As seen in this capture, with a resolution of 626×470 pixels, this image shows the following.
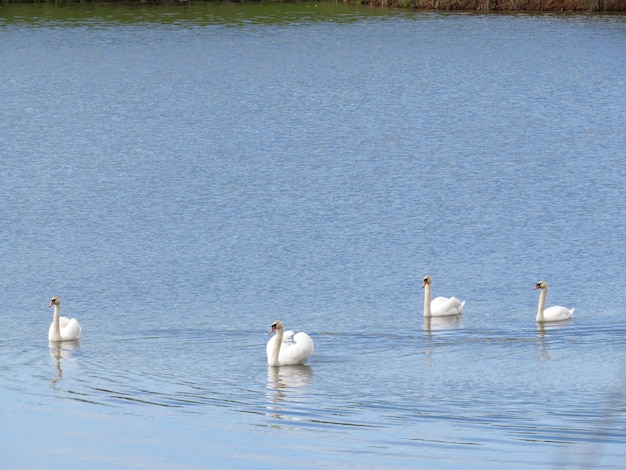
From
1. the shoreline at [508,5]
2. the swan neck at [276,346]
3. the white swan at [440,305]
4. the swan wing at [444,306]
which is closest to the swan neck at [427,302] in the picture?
the white swan at [440,305]

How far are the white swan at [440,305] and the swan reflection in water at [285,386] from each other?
7.92ft

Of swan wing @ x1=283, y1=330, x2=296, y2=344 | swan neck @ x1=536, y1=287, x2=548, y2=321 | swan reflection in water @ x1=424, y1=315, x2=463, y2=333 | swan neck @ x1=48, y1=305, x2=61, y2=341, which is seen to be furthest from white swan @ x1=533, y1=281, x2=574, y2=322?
swan neck @ x1=48, y1=305, x2=61, y2=341

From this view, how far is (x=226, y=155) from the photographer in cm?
2745

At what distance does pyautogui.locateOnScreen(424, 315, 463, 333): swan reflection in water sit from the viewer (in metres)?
14.9

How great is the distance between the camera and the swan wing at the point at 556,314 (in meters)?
14.8

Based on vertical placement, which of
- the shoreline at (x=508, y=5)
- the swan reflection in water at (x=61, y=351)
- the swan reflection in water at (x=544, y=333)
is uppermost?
the shoreline at (x=508, y=5)

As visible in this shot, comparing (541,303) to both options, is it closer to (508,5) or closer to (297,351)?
(297,351)

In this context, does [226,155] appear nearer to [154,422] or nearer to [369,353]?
Answer: [369,353]

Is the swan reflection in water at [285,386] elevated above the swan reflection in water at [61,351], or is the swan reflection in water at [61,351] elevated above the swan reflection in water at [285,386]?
the swan reflection in water at [285,386]

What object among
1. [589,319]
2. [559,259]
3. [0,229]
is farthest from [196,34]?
[589,319]

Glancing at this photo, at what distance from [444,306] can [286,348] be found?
2578 mm

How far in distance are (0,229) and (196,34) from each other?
27.4 meters

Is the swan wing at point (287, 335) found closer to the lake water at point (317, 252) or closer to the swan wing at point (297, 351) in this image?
the swan wing at point (297, 351)

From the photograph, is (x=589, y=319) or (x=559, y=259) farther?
(x=559, y=259)
